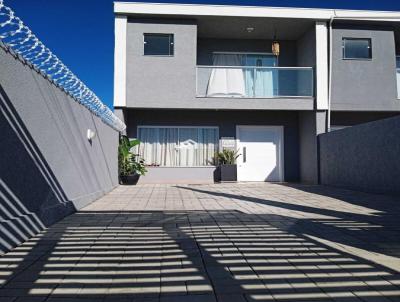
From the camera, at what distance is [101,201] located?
777cm

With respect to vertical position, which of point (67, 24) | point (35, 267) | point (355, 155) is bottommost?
point (35, 267)

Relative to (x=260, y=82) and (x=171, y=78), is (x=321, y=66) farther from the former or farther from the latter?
(x=171, y=78)

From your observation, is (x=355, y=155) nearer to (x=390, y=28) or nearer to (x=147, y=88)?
(x=390, y=28)

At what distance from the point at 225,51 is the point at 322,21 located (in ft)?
12.6

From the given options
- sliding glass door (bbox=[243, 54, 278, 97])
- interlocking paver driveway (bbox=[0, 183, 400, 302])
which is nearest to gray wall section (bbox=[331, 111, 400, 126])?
sliding glass door (bbox=[243, 54, 278, 97])

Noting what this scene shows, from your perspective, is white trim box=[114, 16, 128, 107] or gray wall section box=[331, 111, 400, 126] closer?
white trim box=[114, 16, 128, 107]

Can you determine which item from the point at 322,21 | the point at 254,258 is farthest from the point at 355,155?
the point at 254,258

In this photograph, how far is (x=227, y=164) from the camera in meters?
13.6

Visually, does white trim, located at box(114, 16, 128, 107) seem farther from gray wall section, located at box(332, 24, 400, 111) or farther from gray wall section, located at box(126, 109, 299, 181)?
gray wall section, located at box(332, 24, 400, 111)

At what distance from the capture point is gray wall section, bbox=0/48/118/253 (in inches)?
152

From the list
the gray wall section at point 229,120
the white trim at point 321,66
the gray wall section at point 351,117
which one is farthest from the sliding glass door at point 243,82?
the gray wall section at point 351,117

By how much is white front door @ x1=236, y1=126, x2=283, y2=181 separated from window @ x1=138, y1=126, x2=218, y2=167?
3.98ft

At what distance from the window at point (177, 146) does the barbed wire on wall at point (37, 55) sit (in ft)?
21.2

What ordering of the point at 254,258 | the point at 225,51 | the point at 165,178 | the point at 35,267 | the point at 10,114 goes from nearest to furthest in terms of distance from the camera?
the point at 35,267 → the point at 254,258 → the point at 10,114 → the point at 165,178 → the point at 225,51
